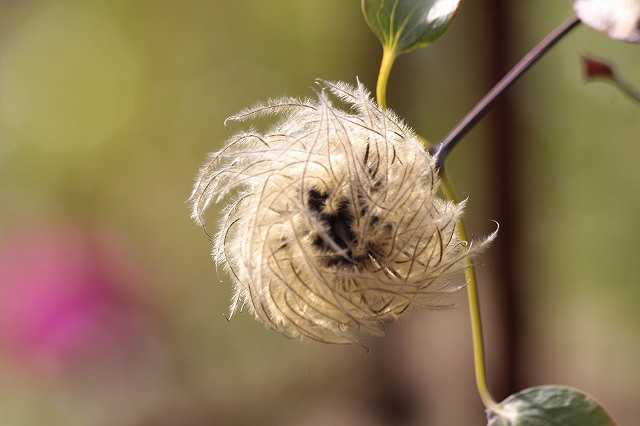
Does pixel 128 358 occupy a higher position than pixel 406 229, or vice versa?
pixel 406 229

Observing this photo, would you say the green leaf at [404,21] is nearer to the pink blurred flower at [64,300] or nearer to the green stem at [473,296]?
the green stem at [473,296]

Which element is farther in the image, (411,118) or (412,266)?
(411,118)

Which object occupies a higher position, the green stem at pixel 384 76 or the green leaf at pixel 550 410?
the green stem at pixel 384 76

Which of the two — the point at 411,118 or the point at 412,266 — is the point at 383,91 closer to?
the point at 412,266

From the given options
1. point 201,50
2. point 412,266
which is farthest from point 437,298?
point 201,50

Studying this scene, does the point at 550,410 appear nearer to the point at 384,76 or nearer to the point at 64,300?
the point at 384,76

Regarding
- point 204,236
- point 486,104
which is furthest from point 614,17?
point 204,236

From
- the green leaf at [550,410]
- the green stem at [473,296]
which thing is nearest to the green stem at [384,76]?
the green stem at [473,296]
